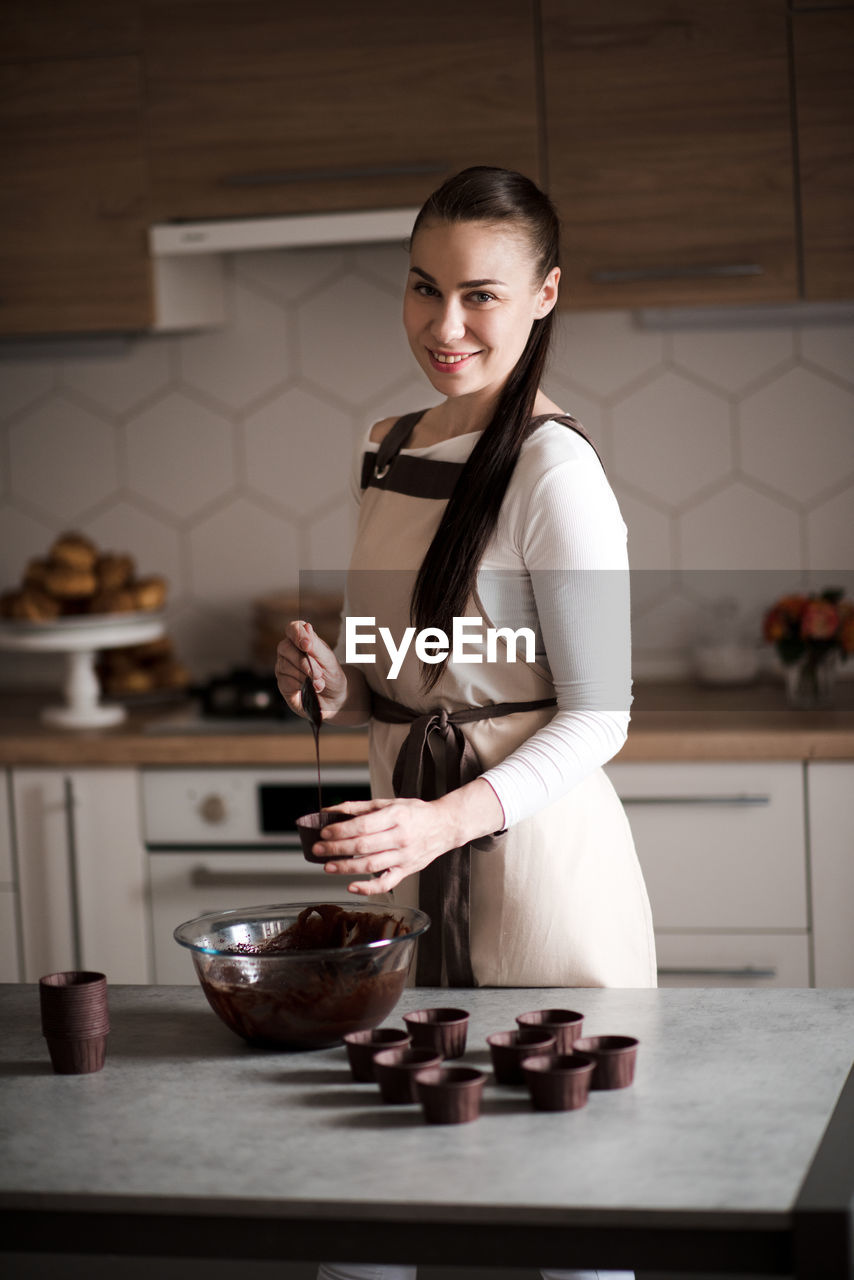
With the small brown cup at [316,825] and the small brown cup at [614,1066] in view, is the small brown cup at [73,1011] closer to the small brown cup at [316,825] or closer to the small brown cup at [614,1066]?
the small brown cup at [316,825]

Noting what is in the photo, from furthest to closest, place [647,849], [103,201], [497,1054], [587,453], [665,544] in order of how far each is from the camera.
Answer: [665,544] → [103,201] → [647,849] → [587,453] → [497,1054]

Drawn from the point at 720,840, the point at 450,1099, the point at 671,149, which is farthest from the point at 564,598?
the point at 671,149

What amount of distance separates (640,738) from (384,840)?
4.12 ft

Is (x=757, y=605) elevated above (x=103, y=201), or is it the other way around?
(x=103, y=201)

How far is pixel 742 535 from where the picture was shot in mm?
2947

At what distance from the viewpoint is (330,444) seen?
3.09m

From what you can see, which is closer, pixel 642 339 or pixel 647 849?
pixel 647 849

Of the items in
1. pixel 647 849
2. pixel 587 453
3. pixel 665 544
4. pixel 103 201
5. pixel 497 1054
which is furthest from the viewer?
pixel 665 544

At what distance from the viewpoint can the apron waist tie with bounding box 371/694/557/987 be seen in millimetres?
1587

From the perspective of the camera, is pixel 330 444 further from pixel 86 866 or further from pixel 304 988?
pixel 304 988

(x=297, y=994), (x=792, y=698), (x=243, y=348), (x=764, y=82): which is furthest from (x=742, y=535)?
(x=297, y=994)

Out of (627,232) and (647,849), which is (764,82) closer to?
(627,232)

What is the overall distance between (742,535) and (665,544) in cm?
Answer: 16

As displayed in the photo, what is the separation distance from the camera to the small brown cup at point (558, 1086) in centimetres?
106
